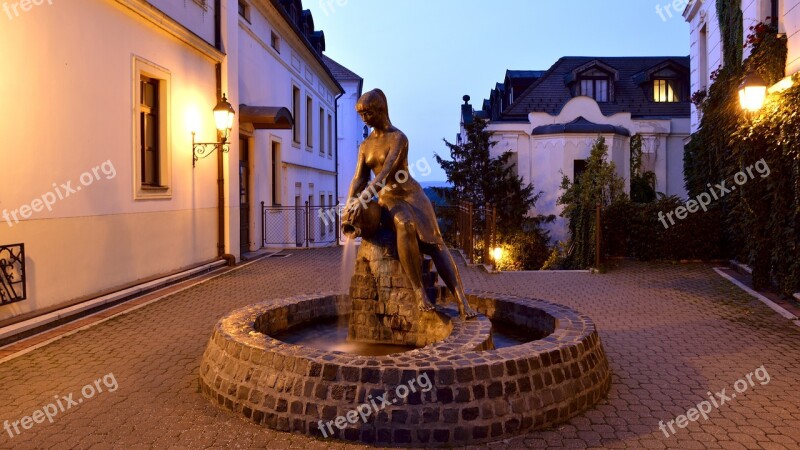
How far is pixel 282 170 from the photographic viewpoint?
21.0 m

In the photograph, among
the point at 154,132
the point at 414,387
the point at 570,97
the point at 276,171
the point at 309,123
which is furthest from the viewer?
the point at 570,97

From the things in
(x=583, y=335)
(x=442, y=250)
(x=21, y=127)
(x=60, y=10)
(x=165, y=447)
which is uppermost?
(x=60, y=10)

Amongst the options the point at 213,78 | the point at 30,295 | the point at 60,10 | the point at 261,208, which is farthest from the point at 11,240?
the point at 261,208

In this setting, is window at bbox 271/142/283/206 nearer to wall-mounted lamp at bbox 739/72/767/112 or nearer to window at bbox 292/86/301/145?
window at bbox 292/86/301/145

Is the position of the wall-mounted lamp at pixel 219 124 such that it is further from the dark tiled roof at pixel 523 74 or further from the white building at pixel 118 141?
the dark tiled roof at pixel 523 74

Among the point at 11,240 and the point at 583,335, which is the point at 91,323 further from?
the point at 583,335

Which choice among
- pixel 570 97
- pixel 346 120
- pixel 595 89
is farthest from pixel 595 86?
pixel 346 120

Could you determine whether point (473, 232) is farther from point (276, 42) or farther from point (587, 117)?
point (587, 117)

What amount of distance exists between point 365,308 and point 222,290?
5569 mm

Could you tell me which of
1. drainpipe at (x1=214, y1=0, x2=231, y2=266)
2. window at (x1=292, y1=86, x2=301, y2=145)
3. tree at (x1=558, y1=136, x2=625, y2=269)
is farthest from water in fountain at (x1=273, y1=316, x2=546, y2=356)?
window at (x1=292, y1=86, x2=301, y2=145)

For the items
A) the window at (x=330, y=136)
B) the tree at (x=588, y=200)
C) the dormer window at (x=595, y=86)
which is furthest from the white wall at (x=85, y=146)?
the dormer window at (x=595, y=86)

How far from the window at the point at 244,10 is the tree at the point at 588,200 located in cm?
983

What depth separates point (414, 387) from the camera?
413 cm

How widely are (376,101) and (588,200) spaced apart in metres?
11.7
